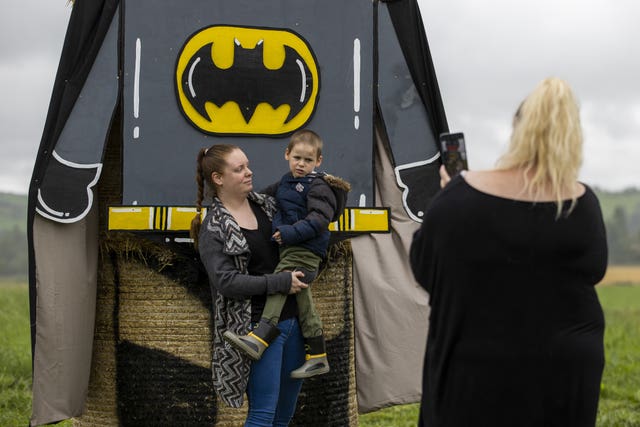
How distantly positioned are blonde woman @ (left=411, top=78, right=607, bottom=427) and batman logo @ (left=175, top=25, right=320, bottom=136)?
6.03ft

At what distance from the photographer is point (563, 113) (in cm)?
233

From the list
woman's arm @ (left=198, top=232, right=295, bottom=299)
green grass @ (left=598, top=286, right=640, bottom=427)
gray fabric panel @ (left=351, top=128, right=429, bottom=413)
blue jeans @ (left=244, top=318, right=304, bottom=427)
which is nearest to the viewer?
woman's arm @ (left=198, top=232, right=295, bottom=299)

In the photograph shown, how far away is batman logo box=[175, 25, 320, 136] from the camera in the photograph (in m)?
4.09

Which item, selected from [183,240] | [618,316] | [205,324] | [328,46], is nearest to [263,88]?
[328,46]

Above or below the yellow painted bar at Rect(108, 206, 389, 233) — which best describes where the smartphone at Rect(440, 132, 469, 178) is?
above

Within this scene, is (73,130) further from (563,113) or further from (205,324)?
(563,113)

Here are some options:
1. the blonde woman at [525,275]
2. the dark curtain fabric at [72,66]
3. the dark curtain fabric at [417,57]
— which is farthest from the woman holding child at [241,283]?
the dark curtain fabric at [417,57]

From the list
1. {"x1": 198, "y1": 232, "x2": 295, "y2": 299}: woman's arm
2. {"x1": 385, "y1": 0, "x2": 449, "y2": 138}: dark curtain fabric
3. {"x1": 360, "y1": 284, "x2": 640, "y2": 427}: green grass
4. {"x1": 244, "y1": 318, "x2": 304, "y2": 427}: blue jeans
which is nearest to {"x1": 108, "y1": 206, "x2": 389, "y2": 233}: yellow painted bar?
{"x1": 198, "y1": 232, "x2": 295, "y2": 299}: woman's arm

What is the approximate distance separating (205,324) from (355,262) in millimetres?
780

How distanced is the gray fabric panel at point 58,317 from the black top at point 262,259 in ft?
3.34

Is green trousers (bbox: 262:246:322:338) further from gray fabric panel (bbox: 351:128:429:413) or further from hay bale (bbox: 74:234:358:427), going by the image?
gray fabric panel (bbox: 351:128:429:413)

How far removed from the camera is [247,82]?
4.13m

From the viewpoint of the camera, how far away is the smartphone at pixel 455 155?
262cm

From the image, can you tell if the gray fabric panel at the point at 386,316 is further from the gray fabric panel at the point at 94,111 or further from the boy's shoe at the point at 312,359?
the gray fabric panel at the point at 94,111
